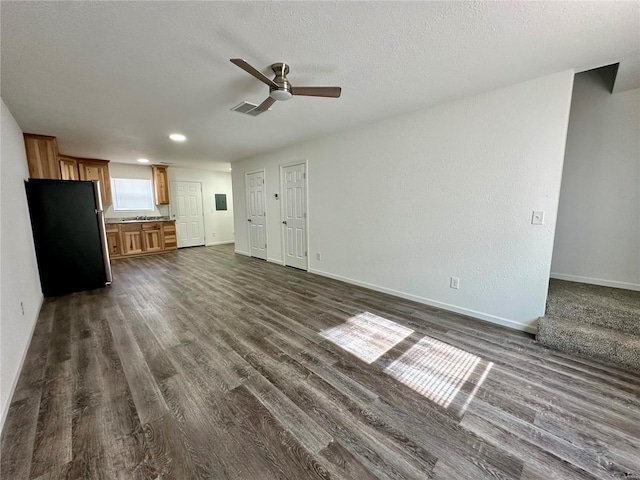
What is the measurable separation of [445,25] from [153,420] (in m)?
3.11

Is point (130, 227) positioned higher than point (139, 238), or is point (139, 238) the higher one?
point (130, 227)

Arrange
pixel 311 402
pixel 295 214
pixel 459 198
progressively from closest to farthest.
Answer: pixel 311 402, pixel 459 198, pixel 295 214

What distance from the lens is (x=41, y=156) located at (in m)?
3.85

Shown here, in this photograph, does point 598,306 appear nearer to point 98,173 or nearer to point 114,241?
point 114,241

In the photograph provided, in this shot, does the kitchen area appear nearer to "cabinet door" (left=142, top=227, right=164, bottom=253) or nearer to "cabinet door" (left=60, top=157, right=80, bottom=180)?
"cabinet door" (left=60, top=157, right=80, bottom=180)

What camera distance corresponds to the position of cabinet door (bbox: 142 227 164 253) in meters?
6.69

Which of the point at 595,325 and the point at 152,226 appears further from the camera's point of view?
the point at 152,226

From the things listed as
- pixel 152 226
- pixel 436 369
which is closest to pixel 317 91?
pixel 436 369

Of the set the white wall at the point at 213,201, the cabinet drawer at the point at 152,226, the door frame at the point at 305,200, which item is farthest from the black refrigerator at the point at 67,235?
the white wall at the point at 213,201

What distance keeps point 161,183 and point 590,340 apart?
863cm

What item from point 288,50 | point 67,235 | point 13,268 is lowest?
point 13,268

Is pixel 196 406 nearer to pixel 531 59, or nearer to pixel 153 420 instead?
pixel 153 420

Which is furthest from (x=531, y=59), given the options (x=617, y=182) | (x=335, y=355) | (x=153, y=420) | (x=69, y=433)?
(x=69, y=433)

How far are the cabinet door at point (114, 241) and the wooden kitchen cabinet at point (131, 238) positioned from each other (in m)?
0.08
